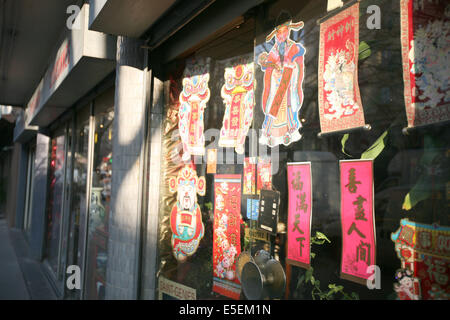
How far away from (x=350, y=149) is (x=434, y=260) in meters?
0.54

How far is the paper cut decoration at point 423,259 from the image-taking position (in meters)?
1.24

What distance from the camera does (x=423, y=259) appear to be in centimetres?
129

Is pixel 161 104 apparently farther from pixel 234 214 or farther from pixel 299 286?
pixel 299 286

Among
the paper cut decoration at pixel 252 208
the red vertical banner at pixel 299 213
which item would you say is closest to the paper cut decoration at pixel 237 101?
the paper cut decoration at pixel 252 208

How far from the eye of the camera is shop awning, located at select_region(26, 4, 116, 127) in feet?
12.1

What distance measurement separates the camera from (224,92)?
2535 millimetres

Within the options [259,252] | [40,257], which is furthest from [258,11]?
[40,257]

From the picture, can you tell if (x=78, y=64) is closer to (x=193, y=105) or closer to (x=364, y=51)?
(x=193, y=105)

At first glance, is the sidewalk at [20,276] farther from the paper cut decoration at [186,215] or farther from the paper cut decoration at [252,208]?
the paper cut decoration at [252,208]

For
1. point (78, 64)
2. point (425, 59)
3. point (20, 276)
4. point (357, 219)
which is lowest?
point (20, 276)

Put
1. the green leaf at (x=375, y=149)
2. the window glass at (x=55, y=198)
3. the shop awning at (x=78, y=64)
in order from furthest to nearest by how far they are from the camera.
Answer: the window glass at (x=55, y=198) → the shop awning at (x=78, y=64) → the green leaf at (x=375, y=149)

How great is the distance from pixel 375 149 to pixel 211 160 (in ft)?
4.31

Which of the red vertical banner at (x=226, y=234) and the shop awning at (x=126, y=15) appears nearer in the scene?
the red vertical banner at (x=226, y=234)

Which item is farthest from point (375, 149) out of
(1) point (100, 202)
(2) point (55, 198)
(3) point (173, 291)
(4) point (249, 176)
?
(2) point (55, 198)
